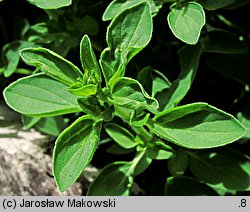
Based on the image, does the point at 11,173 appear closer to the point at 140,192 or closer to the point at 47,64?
the point at 140,192

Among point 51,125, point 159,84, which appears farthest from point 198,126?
point 51,125

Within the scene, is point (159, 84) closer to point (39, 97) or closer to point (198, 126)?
point (198, 126)

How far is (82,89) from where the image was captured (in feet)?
3.96

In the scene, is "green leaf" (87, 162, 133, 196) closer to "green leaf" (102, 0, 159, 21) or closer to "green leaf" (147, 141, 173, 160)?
"green leaf" (147, 141, 173, 160)

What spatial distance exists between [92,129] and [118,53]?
0.20 m

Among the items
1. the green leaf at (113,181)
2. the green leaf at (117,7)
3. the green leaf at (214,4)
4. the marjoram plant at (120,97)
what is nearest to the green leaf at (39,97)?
the marjoram plant at (120,97)

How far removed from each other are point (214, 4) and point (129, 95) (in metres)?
0.43

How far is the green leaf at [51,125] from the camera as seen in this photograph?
6.20 ft

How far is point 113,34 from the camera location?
1354 millimetres

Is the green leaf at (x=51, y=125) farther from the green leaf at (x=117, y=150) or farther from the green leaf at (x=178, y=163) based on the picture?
the green leaf at (x=178, y=163)

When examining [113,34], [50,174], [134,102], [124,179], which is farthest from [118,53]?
[50,174]

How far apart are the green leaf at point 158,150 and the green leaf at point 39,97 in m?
0.31

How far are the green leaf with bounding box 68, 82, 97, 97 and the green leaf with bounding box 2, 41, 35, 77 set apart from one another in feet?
2.25

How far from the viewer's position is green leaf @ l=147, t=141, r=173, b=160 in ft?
5.24
